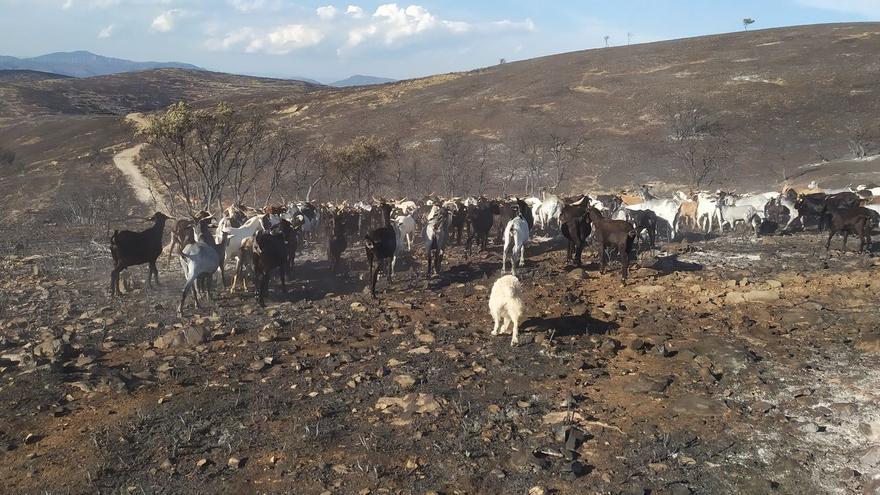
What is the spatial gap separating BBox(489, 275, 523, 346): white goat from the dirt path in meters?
37.3

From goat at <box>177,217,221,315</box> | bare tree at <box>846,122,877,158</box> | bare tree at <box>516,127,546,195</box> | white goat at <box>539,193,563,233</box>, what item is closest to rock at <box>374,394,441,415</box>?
goat at <box>177,217,221,315</box>

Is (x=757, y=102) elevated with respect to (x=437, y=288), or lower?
elevated

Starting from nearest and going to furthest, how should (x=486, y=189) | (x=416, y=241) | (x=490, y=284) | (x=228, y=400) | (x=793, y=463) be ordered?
(x=793, y=463), (x=228, y=400), (x=490, y=284), (x=416, y=241), (x=486, y=189)

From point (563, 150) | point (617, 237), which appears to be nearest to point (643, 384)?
point (617, 237)

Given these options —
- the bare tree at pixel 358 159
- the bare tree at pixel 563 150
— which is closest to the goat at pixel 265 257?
the bare tree at pixel 358 159

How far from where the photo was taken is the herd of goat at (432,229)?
44.9 feet

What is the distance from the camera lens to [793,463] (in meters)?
6.47

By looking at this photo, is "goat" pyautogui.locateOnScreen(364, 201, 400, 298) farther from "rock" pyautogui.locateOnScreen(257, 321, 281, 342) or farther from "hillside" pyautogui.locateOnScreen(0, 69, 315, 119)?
"hillside" pyautogui.locateOnScreen(0, 69, 315, 119)

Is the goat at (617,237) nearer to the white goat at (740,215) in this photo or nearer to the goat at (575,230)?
the goat at (575,230)

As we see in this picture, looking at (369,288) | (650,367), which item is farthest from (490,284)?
(650,367)

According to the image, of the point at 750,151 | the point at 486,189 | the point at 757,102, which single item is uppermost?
the point at 757,102

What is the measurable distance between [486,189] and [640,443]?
39.4 m

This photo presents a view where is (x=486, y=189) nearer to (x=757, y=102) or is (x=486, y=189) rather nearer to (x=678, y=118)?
(x=678, y=118)

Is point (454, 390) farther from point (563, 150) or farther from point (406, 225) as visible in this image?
point (563, 150)
